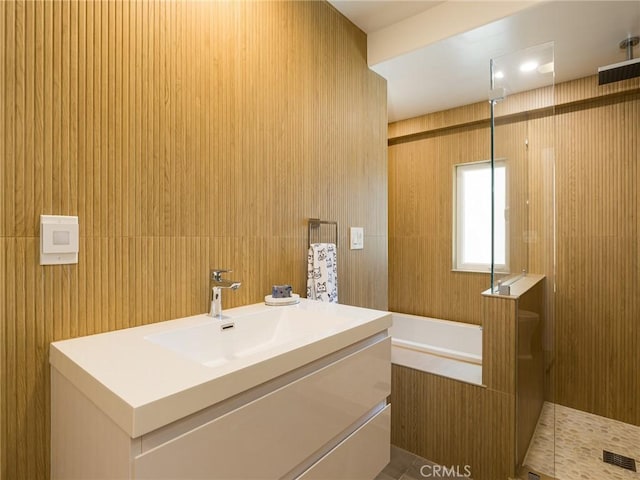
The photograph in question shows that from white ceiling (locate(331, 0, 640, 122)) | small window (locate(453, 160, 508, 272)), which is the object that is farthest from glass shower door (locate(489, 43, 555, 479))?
small window (locate(453, 160, 508, 272))

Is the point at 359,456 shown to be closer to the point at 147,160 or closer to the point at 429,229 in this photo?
the point at 147,160

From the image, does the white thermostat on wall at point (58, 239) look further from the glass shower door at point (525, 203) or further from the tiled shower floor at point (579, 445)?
the tiled shower floor at point (579, 445)

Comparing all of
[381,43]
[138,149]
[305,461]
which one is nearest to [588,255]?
[381,43]

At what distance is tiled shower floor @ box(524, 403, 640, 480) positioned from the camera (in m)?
1.81

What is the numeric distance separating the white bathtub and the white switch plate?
798 mm

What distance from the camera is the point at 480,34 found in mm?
1760

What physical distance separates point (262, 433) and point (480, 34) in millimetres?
2039

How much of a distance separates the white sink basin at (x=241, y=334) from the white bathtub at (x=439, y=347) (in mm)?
1161

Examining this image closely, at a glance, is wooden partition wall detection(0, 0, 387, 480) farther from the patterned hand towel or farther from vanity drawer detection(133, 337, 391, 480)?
vanity drawer detection(133, 337, 391, 480)

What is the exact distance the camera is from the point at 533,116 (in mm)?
1890

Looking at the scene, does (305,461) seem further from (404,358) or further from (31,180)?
→ (404,358)

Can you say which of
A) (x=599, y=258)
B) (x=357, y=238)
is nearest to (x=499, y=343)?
(x=357, y=238)

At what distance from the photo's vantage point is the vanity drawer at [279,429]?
59 centimetres

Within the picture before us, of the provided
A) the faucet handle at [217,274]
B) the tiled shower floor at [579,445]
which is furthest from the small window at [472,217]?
the faucet handle at [217,274]
